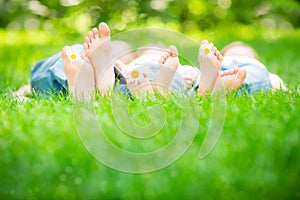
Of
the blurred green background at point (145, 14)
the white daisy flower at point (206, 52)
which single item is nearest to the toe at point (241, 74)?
the white daisy flower at point (206, 52)

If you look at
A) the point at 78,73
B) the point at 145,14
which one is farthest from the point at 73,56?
the point at 145,14

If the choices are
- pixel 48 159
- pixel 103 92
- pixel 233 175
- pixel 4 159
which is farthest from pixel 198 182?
pixel 103 92

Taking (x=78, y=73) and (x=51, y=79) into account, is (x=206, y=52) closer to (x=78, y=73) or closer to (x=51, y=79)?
(x=78, y=73)

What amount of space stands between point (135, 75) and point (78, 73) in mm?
261

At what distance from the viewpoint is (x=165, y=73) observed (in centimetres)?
182

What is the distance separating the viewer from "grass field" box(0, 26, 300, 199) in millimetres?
1129

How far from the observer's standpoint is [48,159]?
121cm

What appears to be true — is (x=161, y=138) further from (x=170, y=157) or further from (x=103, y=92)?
(x=103, y=92)

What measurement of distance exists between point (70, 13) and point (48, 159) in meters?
4.03

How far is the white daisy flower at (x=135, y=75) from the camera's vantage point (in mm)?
1898

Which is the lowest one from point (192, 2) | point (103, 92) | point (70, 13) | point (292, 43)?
point (103, 92)

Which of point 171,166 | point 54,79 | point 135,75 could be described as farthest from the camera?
point 54,79

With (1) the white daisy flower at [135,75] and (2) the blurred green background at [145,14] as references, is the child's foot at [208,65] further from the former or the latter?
(2) the blurred green background at [145,14]

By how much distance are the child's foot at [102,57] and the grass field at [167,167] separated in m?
0.23
